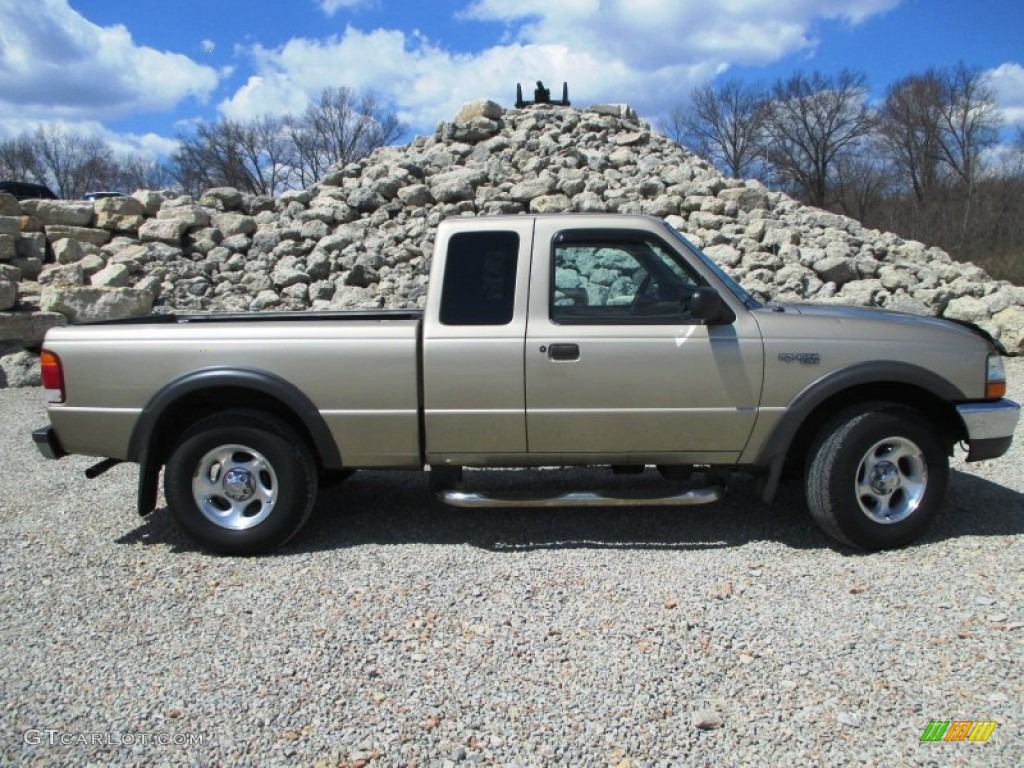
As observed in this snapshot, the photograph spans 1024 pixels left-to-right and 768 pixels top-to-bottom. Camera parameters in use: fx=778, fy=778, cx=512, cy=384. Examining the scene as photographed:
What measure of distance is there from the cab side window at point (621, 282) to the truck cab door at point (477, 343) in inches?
9.9

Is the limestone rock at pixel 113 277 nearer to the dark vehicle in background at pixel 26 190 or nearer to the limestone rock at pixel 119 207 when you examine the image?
the limestone rock at pixel 119 207

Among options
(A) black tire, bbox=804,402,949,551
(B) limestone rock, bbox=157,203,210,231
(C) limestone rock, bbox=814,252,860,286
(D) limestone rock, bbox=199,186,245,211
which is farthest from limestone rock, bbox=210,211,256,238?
(A) black tire, bbox=804,402,949,551

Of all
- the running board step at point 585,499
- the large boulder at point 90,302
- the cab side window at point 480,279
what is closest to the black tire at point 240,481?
the running board step at point 585,499

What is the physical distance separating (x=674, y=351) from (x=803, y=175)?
42.9 metres

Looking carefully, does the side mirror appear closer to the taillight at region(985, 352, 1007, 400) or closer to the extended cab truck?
the extended cab truck

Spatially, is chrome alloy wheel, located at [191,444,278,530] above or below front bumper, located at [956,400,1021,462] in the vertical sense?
below

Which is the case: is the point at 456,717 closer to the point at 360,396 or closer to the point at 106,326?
the point at 360,396

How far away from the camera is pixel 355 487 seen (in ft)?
20.0

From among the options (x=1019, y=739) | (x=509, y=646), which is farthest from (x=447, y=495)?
(x=1019, y=739)

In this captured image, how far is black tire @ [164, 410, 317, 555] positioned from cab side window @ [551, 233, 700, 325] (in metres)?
1.76

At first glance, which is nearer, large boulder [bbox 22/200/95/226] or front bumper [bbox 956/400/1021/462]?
front bumper [bbox 956/400/1021/462]

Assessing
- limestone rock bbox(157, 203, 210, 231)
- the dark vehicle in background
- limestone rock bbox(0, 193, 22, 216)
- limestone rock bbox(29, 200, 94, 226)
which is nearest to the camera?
limestone rock bbox(0, 193, 22, 216)

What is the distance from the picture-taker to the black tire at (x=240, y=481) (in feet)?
14.8

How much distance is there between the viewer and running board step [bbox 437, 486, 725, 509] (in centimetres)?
444
